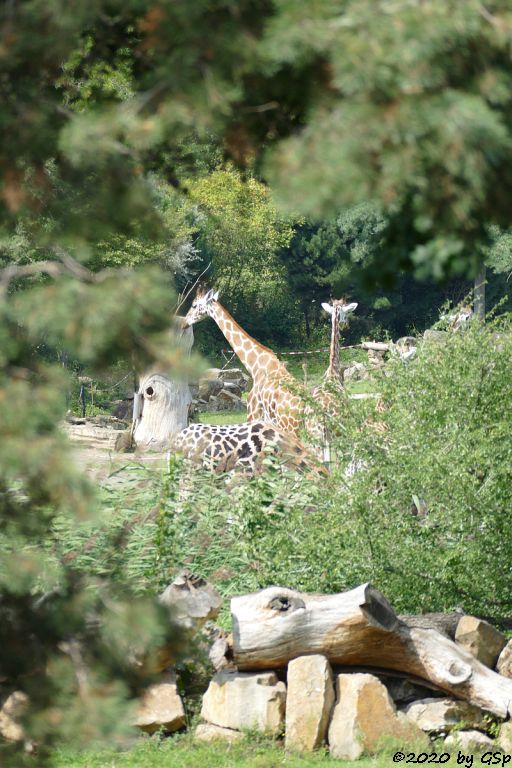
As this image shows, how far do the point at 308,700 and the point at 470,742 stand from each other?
94 cm

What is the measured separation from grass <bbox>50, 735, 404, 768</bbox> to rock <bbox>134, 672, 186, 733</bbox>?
0.25ft

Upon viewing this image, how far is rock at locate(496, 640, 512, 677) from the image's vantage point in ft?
20.5

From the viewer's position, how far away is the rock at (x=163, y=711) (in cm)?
595

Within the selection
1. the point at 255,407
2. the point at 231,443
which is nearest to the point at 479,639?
the point at 231,443

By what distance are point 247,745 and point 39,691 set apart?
343 centimetres

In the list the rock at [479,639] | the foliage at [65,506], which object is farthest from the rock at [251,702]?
the foliage at [65,506]

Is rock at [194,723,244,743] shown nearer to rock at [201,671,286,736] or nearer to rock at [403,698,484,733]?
rock at [201,671,286,736]

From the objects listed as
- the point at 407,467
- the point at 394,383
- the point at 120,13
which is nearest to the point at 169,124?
the point at 120,13

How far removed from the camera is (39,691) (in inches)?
106

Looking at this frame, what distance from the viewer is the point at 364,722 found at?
227 inches

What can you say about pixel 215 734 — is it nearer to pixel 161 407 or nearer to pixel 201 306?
pixel 201 306

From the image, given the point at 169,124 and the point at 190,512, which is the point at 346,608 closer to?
the point at 190,512

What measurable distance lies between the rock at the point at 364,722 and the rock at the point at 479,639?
2.24 ft

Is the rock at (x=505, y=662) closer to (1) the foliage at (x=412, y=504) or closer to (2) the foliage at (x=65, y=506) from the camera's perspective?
(1) the foliage at (x=412, y=504)
